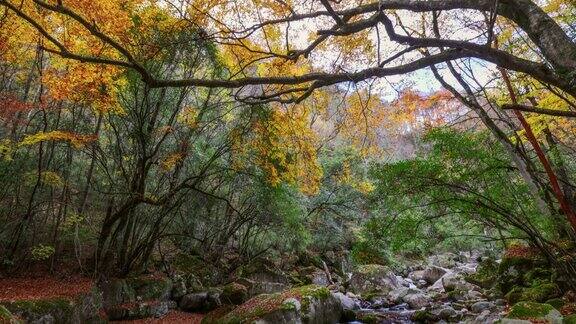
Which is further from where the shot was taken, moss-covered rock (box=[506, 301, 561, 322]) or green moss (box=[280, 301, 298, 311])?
green moss (box=[280, 301, 298, 311])

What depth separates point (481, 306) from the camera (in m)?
10.1

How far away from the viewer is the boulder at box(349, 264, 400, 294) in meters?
15.0

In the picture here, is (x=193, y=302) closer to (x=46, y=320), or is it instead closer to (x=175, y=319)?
(x=175, y=319)

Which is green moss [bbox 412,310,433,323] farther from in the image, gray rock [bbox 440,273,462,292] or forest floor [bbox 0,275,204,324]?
forest floor [bbox 0,275,204,324]

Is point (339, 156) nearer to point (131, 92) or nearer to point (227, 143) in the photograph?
point (227, 143)

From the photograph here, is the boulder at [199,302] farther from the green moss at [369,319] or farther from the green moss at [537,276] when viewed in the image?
the green moss at [537,276]

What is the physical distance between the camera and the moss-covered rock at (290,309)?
7395 mm

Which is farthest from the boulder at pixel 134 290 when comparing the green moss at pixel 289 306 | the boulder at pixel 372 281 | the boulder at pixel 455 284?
the boulder at pixel 455 284

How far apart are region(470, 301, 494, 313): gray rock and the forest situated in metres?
0.17

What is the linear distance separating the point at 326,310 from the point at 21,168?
9.12m

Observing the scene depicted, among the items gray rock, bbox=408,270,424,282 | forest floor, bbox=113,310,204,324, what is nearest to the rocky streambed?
forest floor, bbox=113,310,204,324

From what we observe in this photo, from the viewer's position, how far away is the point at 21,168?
10.1 m

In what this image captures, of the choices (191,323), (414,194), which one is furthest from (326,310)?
(414,194)

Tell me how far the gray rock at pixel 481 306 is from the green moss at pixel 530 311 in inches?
151
